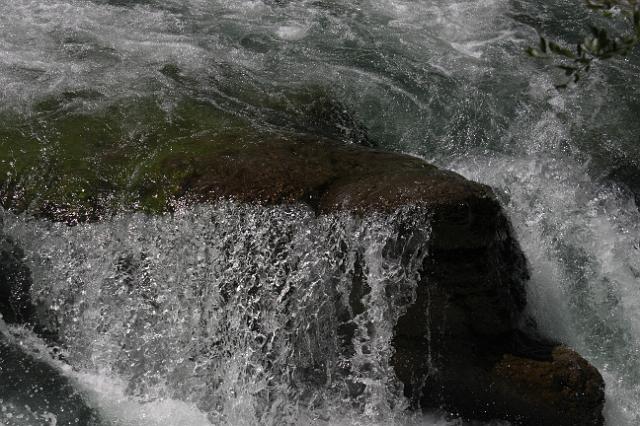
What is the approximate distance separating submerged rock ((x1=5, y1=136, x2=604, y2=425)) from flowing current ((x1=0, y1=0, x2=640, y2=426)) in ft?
0.49

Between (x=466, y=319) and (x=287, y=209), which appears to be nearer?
(x=466, y=319)

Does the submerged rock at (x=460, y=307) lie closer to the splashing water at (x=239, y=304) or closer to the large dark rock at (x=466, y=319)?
the large dark rock at (x=466, y=319)

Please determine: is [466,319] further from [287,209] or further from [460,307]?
[287,209]

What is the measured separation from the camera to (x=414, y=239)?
5.34m

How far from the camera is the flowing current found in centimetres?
563

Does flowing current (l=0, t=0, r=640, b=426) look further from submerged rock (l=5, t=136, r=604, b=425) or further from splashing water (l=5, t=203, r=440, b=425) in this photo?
submerged rock (l=5, t=136, r=604, b=425)

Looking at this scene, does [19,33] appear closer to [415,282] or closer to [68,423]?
[68,423]

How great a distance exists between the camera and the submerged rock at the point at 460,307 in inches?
210

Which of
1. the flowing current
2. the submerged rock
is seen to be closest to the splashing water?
the flowing current

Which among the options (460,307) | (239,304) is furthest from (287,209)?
(460,307)

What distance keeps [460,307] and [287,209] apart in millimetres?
1501

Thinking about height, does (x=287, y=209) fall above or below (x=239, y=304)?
above

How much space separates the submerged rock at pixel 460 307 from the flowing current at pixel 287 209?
15 cm

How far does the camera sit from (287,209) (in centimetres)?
568
